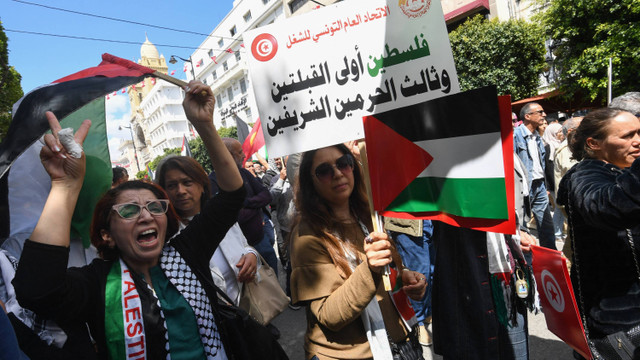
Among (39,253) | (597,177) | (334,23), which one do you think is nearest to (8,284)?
(39,253)

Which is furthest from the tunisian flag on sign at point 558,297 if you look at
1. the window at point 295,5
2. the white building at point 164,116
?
the white building at point 164,116

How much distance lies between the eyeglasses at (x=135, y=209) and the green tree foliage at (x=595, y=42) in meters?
16.7

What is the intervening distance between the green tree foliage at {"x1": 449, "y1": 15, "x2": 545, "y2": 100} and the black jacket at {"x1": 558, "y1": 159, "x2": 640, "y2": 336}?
17.0 metres

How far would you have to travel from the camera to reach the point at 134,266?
5.35 feet

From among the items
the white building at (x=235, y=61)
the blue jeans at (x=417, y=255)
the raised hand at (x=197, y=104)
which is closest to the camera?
the raised hand at (x=197, y=104)

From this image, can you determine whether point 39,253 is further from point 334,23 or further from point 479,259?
point 479,259

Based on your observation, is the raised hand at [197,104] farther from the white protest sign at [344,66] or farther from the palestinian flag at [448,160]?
the palestinian flag at [448,160]

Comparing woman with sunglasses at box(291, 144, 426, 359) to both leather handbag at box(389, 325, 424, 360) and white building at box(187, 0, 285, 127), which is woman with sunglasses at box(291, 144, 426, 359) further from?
white building at box(187, 0, 285, 127)

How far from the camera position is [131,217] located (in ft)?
5.39

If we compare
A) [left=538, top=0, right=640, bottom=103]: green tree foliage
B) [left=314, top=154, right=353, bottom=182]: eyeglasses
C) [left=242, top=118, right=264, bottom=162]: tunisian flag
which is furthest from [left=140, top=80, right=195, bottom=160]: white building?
[left=314, top=154, right=353, bottom=182]: eyeglasses

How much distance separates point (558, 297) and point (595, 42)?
1717 cm

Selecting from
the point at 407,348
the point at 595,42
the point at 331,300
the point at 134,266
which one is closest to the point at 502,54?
the point at 595,42

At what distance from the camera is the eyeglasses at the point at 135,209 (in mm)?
1635

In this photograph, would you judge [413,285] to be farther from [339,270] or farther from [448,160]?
[448,160]
